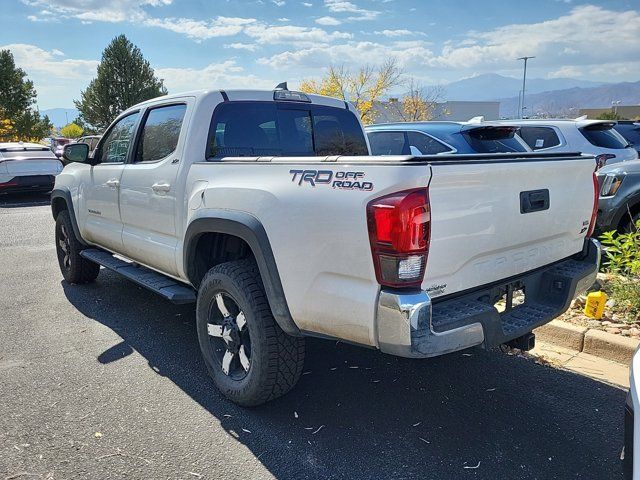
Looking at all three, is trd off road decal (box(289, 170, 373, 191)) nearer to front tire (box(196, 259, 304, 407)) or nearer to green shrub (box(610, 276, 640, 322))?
front tire (box(196, 259, 304, 407))

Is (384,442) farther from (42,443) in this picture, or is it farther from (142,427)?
(42,443)

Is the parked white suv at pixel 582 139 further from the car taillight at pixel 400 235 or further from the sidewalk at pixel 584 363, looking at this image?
the car taillight at pixel 400 235

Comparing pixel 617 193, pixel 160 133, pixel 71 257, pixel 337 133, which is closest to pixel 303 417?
pixel 337 133

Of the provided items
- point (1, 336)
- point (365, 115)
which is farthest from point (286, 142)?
point (365, 115)

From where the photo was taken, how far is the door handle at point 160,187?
373 cm

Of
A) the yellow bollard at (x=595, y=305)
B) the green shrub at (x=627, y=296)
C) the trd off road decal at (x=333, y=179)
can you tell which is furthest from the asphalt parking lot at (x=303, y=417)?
the trd off road decal at (x=333, y=179)

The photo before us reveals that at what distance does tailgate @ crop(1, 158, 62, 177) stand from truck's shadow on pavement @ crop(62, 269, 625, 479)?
10965 mm

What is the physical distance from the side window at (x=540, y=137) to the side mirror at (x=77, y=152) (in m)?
6.64

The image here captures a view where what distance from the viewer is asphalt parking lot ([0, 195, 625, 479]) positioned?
8.80ft

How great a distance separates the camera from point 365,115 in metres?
34.4

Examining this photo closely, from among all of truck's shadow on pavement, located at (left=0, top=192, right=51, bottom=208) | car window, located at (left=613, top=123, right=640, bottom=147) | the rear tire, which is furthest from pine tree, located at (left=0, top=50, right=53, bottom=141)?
car window, located at (left=613, top=123, right=640, bottom=147)

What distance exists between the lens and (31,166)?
1331cm

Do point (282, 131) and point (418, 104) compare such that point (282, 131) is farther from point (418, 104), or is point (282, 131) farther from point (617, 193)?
point (418, 104)

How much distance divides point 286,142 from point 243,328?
1606 millimetres
